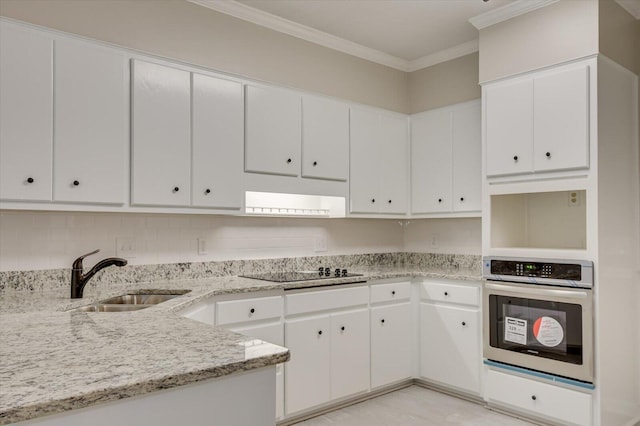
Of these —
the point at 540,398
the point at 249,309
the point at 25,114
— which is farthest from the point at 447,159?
the point at 25,114

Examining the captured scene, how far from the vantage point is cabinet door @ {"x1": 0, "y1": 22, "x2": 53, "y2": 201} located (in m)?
2.36

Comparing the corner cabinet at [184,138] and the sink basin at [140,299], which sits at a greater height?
the corner cabinet at [184,138]

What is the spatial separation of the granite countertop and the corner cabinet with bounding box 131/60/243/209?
106cm

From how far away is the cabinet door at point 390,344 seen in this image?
362 cm

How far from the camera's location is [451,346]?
367 centimetres

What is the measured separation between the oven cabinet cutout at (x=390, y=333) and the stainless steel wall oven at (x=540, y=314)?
66 centimetres

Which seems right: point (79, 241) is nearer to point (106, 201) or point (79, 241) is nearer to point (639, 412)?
point (106, 201)

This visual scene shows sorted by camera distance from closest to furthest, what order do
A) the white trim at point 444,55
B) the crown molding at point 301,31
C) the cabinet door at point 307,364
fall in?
the cabinet door at point 307,364 → the crown molding at point 301,31 → the white trim at point 444,55

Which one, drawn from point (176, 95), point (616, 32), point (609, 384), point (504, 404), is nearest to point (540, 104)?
point (616, 32)

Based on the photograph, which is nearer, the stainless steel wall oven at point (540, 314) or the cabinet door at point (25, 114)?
the cabinet door at point (25, 114)

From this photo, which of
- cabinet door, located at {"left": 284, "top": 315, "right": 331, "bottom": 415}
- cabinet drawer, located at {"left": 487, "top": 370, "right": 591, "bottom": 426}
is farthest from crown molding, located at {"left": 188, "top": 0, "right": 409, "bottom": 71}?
cabinet drawer, located at {"left": 487, "top": 370, "right": 591, "bottom": 426}

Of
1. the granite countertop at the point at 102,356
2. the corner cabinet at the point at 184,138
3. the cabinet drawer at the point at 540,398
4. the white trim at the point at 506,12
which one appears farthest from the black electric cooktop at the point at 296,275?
the white trim at the point at 506,12

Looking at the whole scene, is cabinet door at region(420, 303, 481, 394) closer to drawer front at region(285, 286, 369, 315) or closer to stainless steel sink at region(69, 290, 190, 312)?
drawer front at region(285, 286, 369, 315)

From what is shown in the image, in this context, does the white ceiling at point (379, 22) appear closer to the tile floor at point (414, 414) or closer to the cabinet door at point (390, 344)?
the cabinet door at point (390, 344)
